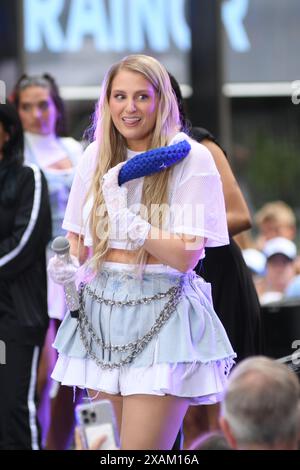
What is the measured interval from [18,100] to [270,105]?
3902 millimetres

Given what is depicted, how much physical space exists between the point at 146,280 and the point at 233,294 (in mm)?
961

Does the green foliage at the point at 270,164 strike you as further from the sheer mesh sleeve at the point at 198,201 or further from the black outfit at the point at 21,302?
the sheer mesh sleeve at the point at 198,201

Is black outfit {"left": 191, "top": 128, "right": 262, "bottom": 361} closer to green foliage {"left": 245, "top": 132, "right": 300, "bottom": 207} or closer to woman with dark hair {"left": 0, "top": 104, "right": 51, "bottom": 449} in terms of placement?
woman with dark hair {"left": 0, "top": 104, "right": 51, "bottom": 449}

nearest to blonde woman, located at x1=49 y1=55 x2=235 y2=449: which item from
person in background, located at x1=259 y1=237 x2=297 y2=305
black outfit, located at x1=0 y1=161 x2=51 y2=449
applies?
black outfit, located at x1=0 y1=161 x2=51 y2=449

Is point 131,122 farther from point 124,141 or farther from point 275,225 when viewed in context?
point 275,225

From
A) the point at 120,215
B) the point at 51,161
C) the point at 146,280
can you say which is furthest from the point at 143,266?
the point at 51,161

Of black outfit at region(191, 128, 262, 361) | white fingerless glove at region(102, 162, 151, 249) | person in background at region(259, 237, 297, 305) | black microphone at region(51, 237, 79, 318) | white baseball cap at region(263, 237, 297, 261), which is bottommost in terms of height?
person in background at region(259, 237, 297, 305)

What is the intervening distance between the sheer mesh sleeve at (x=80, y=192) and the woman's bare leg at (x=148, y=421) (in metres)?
0.62

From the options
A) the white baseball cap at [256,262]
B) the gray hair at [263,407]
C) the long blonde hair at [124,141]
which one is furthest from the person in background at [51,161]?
the gray hair at [263,407]

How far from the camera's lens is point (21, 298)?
5238 millimetres

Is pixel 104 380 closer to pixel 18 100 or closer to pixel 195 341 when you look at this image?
pixel 195 341

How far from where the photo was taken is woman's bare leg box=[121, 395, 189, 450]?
3.59m

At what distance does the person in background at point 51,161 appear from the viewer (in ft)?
18.7

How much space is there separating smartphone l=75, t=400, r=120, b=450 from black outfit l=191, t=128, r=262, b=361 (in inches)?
37.6
